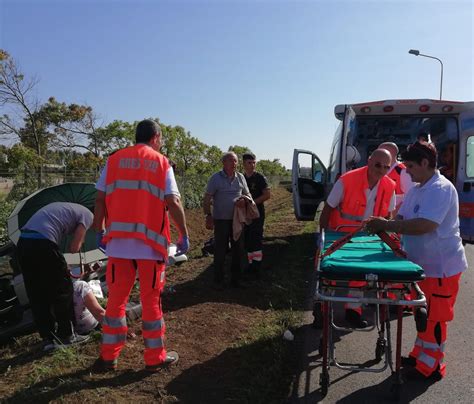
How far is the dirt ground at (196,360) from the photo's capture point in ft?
10.2

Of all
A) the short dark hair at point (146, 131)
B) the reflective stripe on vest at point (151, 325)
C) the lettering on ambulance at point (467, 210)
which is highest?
the short dark hair at point (146, 131)

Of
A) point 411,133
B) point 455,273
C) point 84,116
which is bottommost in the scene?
point 455,273

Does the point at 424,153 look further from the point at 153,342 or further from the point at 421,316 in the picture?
the point at 153,342

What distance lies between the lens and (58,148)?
3080cm

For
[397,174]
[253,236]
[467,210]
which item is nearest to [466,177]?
[467,210]

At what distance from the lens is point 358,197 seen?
4.11 metres

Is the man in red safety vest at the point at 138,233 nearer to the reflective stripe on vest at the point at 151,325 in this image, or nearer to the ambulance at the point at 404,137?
the reflective stripe on vest at the point at 151,325

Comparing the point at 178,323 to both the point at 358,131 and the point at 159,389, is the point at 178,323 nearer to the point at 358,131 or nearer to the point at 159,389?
the point at 159,389

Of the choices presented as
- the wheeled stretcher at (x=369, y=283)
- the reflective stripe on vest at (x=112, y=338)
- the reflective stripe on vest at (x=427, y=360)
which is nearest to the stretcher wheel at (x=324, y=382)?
the wheeled stretcher at (x=369, y=283)

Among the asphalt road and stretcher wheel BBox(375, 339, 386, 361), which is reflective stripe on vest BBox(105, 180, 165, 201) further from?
stretcher wheel BBox(375, 339, 386, 361)

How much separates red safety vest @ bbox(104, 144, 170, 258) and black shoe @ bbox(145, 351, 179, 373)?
914mm

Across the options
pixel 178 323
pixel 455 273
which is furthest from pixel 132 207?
pixel 455 273

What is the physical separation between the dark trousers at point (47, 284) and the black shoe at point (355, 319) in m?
2.89

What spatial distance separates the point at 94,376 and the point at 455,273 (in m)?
2.98
